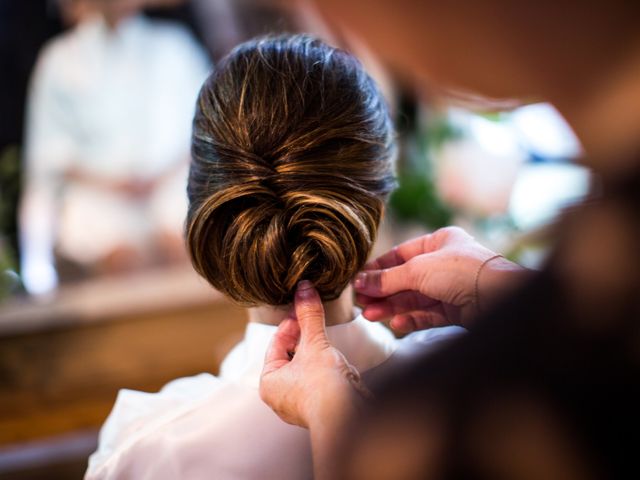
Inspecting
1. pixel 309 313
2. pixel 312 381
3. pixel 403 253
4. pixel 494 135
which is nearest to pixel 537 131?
pixel 494 135

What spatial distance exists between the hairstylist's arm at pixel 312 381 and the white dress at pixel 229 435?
0.11 metres

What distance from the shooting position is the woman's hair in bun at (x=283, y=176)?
0.87 metres

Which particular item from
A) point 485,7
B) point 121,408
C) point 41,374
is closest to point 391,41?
point 485,7

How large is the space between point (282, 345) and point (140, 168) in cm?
227

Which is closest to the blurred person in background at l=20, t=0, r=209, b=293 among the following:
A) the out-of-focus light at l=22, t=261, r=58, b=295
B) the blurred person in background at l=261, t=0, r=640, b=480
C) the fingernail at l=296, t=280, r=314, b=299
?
the out-of-focus light at l=22, t=261, r=58, b=295

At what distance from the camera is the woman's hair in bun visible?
0.87m

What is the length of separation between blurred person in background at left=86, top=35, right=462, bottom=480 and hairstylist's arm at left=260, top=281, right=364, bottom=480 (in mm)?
57

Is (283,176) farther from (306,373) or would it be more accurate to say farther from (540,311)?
(540,311)

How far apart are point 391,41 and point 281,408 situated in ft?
1.38

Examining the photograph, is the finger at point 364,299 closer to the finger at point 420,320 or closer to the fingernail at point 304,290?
the finger at point 420,320

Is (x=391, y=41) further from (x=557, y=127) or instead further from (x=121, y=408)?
(x=557, y=127)

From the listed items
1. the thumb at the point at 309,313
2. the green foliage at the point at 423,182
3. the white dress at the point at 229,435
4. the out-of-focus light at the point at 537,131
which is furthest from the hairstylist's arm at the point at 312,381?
the out-of-focus light at the point at 537,131

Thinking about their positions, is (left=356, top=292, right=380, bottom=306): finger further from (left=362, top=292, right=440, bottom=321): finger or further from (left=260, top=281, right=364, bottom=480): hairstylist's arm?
(left=260, top=281, right=364, bottom=480): hairstylist's arm

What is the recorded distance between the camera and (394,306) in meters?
1.03
